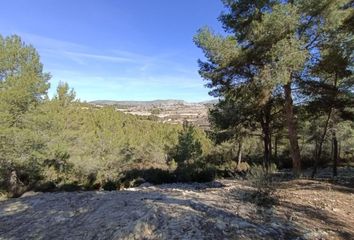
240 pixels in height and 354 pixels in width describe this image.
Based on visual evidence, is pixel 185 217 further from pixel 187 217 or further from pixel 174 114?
pixel 174 114

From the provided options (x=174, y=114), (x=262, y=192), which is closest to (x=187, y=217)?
(x=262, y=192)

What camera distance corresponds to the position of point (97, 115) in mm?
45625

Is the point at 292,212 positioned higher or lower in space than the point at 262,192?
lower

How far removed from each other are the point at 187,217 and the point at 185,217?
30mm

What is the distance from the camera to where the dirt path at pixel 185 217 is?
4590 millimetres

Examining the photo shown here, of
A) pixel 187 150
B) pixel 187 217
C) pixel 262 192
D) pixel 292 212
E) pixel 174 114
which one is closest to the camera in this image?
pixel 187 217

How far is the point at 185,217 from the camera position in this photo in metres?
4.97

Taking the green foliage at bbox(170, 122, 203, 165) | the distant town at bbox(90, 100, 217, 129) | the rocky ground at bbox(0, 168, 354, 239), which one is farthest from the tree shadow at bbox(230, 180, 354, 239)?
the distant town at bbox(90, 100, 217, 129)

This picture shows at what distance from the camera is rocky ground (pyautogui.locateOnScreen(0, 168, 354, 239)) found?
15.1ft

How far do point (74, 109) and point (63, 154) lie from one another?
6.15 meters

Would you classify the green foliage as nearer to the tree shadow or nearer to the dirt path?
the dirt path

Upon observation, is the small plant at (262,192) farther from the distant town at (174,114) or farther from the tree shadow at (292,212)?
the distant town at (174,114)

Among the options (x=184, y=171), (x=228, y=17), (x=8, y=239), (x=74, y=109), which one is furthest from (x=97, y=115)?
(x=8, y=239)

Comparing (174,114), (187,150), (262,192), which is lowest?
(262,192)
